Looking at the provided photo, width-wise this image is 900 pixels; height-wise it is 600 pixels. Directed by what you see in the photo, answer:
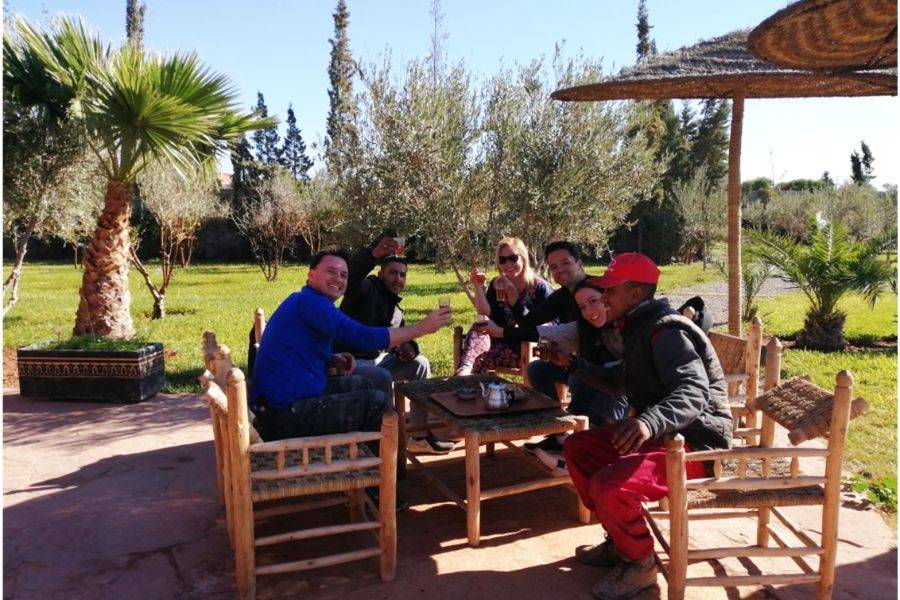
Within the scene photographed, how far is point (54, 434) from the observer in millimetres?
5570

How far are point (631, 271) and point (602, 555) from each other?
4.68 feet

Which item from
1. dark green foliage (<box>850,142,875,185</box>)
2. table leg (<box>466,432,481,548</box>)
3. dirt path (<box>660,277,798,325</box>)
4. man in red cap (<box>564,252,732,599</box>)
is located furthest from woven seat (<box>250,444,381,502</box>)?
dark green foliage (<box>850,142,875,185</box>)

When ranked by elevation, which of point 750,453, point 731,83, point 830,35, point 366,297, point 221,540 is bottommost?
point 221,540

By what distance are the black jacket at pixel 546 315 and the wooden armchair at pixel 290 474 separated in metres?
1.91

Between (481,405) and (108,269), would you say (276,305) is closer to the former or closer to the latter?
(108,269)

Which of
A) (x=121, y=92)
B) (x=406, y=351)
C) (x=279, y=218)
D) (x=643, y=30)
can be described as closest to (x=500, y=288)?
(x=406, y=351)

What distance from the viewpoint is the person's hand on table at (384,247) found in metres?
5.45

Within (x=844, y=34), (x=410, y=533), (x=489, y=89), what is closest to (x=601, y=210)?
(x=489, y=89)

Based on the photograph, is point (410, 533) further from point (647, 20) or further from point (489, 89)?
point (647, 20)

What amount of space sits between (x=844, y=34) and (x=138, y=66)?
6.54 m

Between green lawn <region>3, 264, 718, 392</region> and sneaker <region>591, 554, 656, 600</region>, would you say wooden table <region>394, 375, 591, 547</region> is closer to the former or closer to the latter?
sneaker <region>591, 554, 656, 600</region>

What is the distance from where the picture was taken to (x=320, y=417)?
355 cm

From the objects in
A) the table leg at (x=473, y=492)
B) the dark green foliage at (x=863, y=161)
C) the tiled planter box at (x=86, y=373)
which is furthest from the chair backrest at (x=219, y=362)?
the dark green foliage at (x=863, y=161)

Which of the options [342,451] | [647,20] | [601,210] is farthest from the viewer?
[647,20]
